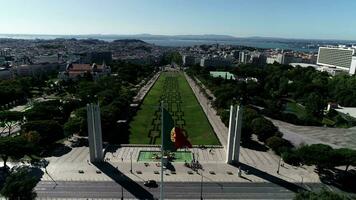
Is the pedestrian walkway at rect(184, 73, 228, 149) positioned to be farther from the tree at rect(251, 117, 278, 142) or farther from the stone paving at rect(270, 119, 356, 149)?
the stone paving at rect(270, 119, 356, 149)

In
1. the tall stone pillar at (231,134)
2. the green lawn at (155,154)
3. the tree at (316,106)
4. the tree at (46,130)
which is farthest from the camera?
the tree at (316,106)

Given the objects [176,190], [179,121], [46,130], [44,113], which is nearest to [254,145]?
[179,121]

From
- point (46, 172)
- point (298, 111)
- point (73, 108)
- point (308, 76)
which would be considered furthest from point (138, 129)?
point (308, 76)

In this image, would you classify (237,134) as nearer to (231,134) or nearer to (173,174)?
(231,134)

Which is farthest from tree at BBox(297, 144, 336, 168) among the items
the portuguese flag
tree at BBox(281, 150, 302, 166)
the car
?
the portuguese flag

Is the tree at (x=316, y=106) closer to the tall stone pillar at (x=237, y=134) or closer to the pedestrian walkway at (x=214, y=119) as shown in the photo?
the pedestrian walkway at (x=214, y=119)

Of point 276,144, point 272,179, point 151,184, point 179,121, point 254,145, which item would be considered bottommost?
point 179,121

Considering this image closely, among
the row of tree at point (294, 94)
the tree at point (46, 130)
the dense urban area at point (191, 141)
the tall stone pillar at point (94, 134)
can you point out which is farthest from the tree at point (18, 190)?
the row of tree at point (294, 94)
